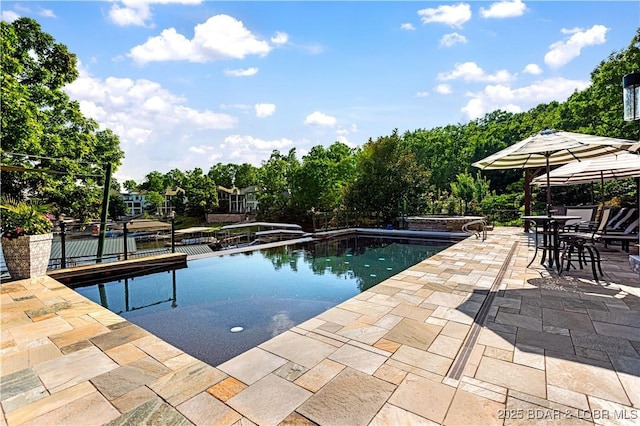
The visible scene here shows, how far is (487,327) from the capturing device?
9.05 feet

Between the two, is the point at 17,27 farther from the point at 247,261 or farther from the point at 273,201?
the point at 273,201

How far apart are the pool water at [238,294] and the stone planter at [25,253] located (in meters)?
0.69

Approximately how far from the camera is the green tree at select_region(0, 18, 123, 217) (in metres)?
8.88

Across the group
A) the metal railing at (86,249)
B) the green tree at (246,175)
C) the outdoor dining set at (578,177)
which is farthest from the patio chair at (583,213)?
the green tree at (246,175)

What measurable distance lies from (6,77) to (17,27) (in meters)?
3.40

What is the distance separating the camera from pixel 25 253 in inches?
175

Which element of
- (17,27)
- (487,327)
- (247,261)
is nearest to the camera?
(487,327)

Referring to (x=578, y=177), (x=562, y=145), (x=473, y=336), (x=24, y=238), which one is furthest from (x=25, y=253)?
(x=578, y=177)

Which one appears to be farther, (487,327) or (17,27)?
(17,27)

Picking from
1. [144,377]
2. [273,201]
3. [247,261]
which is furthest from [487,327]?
[273,201]

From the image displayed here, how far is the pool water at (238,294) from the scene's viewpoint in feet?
10.9

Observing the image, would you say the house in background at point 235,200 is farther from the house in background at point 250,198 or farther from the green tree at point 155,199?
the green tree at point 155,199

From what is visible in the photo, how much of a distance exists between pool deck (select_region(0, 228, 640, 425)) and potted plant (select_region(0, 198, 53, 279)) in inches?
47.5

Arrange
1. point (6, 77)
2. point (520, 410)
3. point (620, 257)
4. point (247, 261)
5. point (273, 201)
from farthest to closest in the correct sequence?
1. point (273, 201)
2. point (6, 77)
3. point (247, 261)
4. point (620, 257)
5. point (520, 410)
